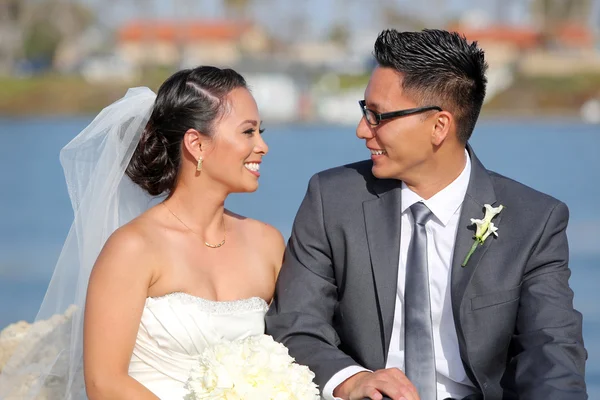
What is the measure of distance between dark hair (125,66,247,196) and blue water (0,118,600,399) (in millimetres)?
5731

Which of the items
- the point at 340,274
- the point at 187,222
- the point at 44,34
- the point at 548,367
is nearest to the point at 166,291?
the point at 187,222

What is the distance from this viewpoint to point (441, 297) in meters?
3.49

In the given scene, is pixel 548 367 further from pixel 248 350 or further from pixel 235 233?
pixel 235 233

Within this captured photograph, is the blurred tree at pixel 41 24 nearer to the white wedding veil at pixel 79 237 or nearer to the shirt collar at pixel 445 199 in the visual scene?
the white wedding veil at pixel 79 237

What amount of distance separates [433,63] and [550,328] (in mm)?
1003

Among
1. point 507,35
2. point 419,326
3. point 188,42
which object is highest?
point 507,35

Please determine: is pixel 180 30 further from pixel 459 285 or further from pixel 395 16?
pixel 459 285

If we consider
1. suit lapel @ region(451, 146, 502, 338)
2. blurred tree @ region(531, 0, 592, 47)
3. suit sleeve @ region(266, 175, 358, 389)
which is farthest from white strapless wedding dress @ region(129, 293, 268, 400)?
blurred tree @ region(531, 0, 592, 47)

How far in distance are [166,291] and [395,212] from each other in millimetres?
867

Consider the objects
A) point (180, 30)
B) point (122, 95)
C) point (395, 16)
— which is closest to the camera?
point (122, 95)

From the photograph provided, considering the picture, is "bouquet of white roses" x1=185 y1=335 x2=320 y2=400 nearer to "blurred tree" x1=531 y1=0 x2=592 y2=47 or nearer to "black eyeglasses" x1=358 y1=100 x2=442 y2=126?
"black eyeglasses" x1=358 y1=100 x2=442 y2=126

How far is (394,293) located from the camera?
3.48 meters

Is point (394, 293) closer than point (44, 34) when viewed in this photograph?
Yes

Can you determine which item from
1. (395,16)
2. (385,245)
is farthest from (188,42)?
(385,245)
